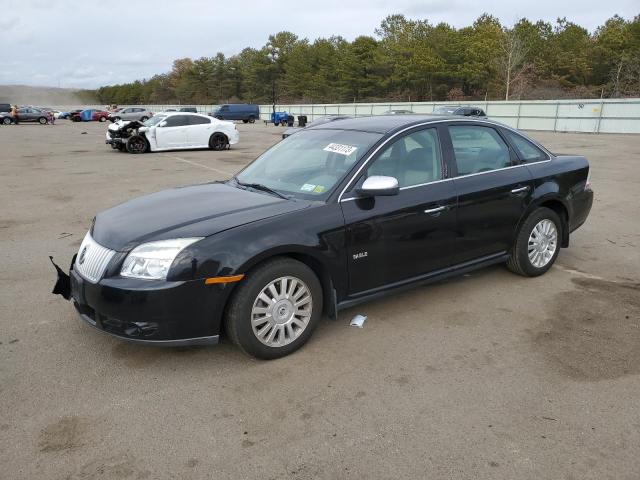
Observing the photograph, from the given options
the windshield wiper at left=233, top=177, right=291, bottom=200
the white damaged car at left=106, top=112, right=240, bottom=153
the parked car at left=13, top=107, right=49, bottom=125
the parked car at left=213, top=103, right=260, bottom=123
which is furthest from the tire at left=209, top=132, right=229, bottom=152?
the parked car at left=13, top=107, right=49, bottom=125

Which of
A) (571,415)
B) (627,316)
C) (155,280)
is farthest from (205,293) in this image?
(627,316)

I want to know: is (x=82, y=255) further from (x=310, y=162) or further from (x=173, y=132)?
(x=173, y=132)

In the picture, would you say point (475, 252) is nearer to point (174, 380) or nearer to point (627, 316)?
point (627, 316)

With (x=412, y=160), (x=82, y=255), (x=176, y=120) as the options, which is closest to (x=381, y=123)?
(x=412, y=160)

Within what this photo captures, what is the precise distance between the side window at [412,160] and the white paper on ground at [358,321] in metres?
1.12

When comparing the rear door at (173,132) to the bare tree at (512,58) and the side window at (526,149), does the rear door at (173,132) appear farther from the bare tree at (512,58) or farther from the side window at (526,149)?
the bare tree at (512,58)

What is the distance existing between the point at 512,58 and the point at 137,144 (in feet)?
157

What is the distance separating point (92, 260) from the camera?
347 centimetres

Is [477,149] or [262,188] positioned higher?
[477,149]

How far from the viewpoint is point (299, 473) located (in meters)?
2.48

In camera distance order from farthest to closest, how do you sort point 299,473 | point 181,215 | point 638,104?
point 638,104
point 181,215
point 299,473

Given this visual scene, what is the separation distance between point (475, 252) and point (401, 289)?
893 mm

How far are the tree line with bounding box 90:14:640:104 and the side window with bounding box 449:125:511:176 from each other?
50346 mm

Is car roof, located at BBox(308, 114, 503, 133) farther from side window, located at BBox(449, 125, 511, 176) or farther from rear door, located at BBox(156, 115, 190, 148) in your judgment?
rear door, located at BBox(156, 115, 190, 148)
